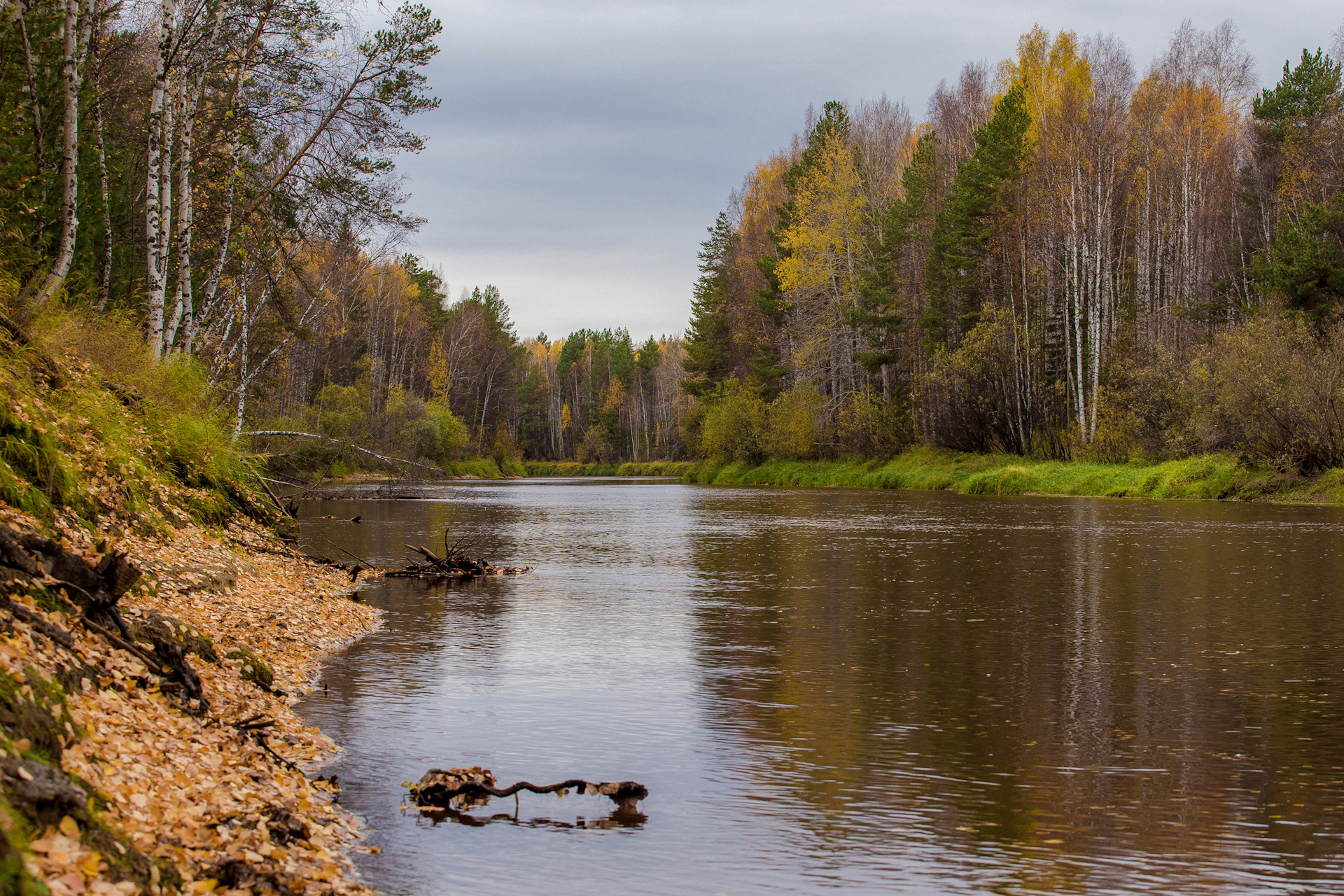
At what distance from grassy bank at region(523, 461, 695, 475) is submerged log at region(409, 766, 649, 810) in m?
93.3

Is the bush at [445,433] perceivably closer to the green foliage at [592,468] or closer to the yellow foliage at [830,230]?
the green foliage at [592,468]

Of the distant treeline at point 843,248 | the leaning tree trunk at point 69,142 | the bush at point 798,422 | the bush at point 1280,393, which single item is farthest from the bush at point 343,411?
the bush at point 1280,393

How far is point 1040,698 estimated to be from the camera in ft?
30.2

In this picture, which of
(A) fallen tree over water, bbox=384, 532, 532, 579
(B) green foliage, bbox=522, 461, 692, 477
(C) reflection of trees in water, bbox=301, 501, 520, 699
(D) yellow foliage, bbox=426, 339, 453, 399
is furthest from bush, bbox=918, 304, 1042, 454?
(B) green foliage, bbox=522, 461, 692, 477

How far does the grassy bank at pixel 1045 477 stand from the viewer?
112 feet

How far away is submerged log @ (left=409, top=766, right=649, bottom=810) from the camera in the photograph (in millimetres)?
6434

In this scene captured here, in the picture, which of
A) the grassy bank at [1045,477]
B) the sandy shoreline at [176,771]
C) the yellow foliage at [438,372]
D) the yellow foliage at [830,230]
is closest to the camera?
the sandy shoreline at [176,771]

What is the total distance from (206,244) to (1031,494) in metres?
34.3

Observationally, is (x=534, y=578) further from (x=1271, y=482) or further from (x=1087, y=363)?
(x=1087, y=363)

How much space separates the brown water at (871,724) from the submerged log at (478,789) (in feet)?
0.51

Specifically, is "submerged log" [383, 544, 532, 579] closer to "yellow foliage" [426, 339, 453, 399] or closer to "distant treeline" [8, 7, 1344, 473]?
"distant treeline" [8, 7, 1344, 473]

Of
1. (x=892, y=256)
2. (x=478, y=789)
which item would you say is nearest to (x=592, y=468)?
(x=892, y=256)

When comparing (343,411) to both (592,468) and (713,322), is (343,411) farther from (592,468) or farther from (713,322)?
(592,468)

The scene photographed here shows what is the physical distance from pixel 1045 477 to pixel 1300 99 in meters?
20.4
